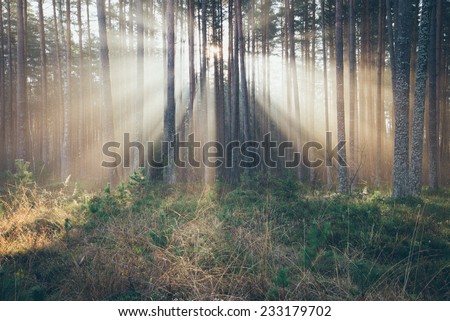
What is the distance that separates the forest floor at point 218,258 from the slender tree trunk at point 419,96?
7.62 ft

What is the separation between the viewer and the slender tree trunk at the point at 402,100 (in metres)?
7.70

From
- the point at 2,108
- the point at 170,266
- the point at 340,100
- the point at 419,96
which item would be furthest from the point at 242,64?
the point at 2,108

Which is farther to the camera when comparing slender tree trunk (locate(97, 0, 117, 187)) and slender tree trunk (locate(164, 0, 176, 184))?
slender tree trunk (locate(164, 0, 176, 184))

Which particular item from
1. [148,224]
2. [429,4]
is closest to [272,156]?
[429,4]

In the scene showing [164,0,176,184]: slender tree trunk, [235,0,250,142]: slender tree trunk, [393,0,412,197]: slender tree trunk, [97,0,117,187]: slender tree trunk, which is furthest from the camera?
[235,0,250,142]: slender tree trunk

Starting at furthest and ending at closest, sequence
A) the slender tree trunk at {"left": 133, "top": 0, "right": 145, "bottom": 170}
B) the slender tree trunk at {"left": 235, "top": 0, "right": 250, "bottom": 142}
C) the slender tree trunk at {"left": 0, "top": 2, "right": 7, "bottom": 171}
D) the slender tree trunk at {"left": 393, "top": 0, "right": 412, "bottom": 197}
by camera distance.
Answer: the slender tree trunk at {"left": 0, "top": 2, "right": 7, "bottom": 171} < the slender tree trunk at {"left": 235, "top": 0, "right": 250, "bottom": 142} < the slender tree trunk at {"left": 133, "top": 0, "right": 145, "bottom": 170} < the slender tree trunk at {"left": 393, "top": 0, "right": 412, "bottom": 197}

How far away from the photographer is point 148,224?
4809 mm

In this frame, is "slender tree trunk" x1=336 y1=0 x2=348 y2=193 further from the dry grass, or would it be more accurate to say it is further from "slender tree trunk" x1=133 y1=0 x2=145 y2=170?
"slender tree trunk" x1=133 y1=0 x2=145 y2=170

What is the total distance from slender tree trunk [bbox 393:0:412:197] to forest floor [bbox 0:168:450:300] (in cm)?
184

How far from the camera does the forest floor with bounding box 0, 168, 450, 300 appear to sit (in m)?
2.92

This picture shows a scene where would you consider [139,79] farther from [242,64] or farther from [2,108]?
[2,108]

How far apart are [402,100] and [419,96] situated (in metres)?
0.76

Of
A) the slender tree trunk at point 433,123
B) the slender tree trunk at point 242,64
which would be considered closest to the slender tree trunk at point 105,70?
the slender tree trunk at point 242,64

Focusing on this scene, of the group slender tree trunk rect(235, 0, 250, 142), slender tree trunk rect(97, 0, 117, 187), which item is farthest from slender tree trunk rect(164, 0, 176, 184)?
slender tree trunk rect(235, 0, 250, 142)
